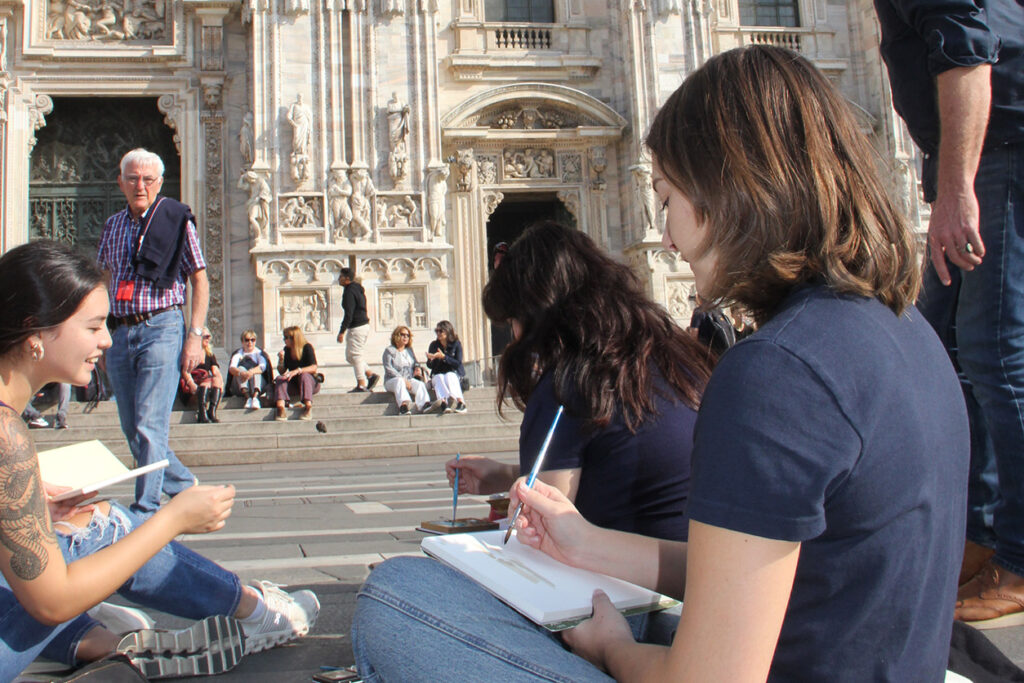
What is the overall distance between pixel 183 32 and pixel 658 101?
839 centimetres

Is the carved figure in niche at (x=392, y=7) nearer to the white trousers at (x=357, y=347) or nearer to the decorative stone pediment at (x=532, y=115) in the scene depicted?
the decorative stone pediment at (x=532, y=115)

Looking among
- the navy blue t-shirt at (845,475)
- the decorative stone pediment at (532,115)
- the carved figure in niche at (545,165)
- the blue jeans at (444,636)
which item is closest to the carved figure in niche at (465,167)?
the decorative stone pediment at (532,115)

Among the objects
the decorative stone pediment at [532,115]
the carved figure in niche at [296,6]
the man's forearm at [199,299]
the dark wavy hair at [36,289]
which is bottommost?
the dark wavy hair at [36,289]

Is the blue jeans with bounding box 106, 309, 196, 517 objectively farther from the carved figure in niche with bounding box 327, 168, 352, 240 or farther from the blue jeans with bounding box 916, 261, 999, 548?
the carved figure in niche with bounding box 327, 168, 352, 240

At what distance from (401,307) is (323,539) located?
10.2m

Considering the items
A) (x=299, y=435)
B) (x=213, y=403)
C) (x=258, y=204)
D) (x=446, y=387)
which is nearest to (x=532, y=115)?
(x=258, y=204)

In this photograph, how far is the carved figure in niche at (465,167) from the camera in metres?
15.0

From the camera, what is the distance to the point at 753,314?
131cm

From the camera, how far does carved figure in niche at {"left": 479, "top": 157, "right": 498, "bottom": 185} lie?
1527 cm

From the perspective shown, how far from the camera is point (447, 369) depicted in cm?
1155

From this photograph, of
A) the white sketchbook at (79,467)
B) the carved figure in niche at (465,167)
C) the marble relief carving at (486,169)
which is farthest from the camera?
the marble relief carving at (486,169)

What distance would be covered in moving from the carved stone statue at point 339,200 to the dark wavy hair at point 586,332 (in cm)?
1193

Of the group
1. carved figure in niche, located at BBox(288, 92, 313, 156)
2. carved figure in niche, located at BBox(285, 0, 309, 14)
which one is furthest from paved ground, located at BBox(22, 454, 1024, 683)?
carved figure in niche, located at BBox(285, 0, 309, 14)

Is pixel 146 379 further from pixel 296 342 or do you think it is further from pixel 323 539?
pixel 296 342
